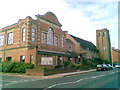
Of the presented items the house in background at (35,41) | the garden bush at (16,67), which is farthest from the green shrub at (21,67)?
the house in background at (35,41)

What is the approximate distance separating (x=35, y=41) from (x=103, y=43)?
44.5 meters

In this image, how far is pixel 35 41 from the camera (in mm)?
26656

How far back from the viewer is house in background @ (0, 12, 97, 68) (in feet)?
82.2

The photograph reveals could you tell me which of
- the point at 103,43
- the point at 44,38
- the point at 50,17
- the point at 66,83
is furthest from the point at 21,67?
the point at 103,43

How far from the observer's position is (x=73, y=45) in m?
51.5

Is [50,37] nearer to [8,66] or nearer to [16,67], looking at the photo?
[16,67]

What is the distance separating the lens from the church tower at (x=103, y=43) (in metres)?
62.5

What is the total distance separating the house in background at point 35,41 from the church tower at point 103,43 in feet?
113

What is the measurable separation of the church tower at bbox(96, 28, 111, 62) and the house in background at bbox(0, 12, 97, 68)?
3435 cm

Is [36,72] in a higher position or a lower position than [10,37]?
lower

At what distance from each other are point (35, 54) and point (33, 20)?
716cm

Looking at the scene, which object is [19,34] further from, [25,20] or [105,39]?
[105,39]

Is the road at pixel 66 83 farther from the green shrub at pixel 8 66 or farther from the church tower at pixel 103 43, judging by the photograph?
the church tower at pixel 103 43

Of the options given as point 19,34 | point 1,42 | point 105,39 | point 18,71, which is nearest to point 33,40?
point 19,34
